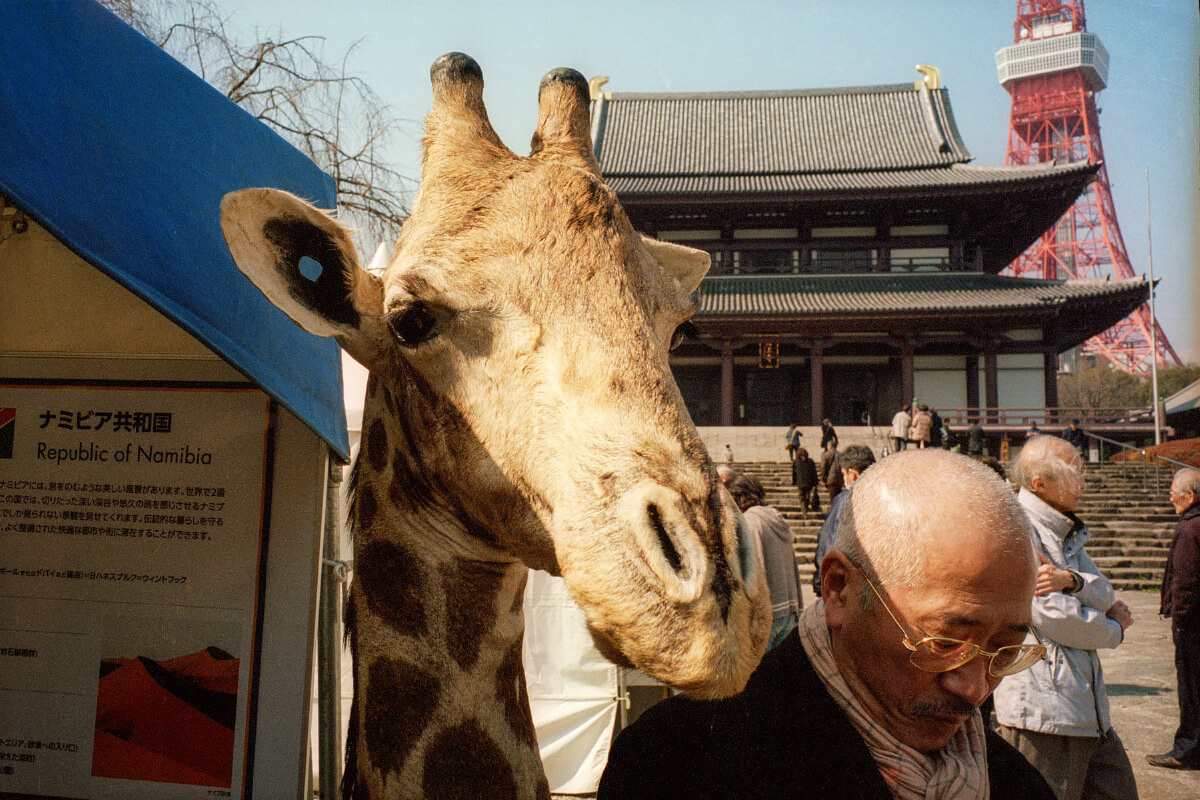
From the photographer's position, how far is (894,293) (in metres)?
28.6

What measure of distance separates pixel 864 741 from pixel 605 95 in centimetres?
3896

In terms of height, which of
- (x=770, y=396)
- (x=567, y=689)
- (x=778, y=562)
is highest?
(x=770, y=396)

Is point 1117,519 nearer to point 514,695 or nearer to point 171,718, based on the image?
point 514,695

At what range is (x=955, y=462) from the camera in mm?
1825

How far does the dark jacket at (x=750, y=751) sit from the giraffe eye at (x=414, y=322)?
98cm

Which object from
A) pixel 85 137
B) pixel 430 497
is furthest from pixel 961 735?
pixel 85 137

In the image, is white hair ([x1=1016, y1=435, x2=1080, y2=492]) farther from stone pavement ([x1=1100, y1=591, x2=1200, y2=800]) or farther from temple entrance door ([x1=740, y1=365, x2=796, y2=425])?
temple entrance door ([x1=740, y1=365, x2=796, y2=425])

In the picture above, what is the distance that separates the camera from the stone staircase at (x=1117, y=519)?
16516 mm

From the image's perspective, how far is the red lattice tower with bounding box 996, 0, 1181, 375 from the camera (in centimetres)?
4816

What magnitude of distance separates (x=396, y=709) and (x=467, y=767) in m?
0.22

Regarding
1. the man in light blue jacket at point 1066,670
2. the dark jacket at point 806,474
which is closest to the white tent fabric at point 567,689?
the man in light blue jacket at point 1066,670

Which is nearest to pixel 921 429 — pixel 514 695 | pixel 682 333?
pixel 682 333

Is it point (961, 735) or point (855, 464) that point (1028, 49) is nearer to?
point (855, 464)

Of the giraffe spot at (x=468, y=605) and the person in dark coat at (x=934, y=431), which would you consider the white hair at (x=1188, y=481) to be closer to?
the giraffe spot at (x=468, y=605)
